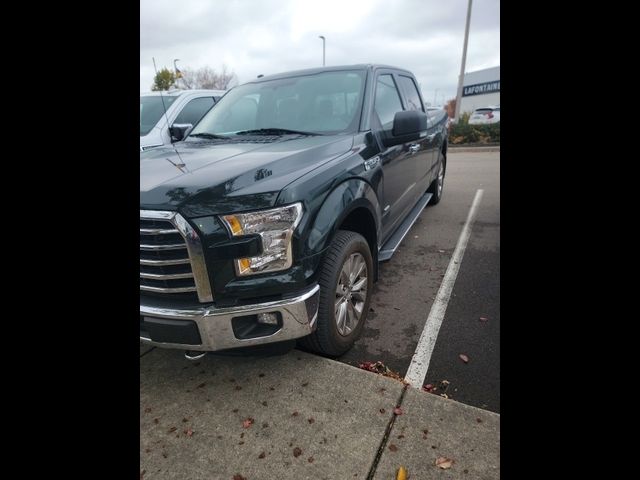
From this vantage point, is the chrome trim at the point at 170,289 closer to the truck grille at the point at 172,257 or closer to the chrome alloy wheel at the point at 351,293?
the truck grille at the point at 172,257

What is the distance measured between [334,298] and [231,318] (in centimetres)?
63

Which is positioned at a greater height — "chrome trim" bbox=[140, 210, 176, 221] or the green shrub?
→ the green shrub

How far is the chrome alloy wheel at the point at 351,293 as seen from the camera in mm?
2379

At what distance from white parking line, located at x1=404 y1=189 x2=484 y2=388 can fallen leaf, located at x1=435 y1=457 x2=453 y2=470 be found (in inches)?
21.4

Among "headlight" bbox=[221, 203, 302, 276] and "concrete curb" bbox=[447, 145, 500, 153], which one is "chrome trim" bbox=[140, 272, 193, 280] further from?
"concrete curb" bbox=[447, 145, 500, 153]

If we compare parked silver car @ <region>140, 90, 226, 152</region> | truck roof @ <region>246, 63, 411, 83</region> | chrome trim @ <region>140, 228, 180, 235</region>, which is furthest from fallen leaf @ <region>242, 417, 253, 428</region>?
parked silver car @ <region>140, 90, 226, 152</region>

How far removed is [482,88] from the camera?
1256 inches

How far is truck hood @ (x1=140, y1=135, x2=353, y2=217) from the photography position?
184cm

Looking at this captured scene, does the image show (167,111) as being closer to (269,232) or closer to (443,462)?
(269,232)

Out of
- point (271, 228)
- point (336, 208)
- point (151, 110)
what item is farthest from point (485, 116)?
point (271, 228)

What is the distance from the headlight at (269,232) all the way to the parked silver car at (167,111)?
3819mm

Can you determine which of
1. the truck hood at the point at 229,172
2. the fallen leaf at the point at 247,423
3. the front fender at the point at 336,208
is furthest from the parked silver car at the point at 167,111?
the fallen leaf at the point at 247,423
